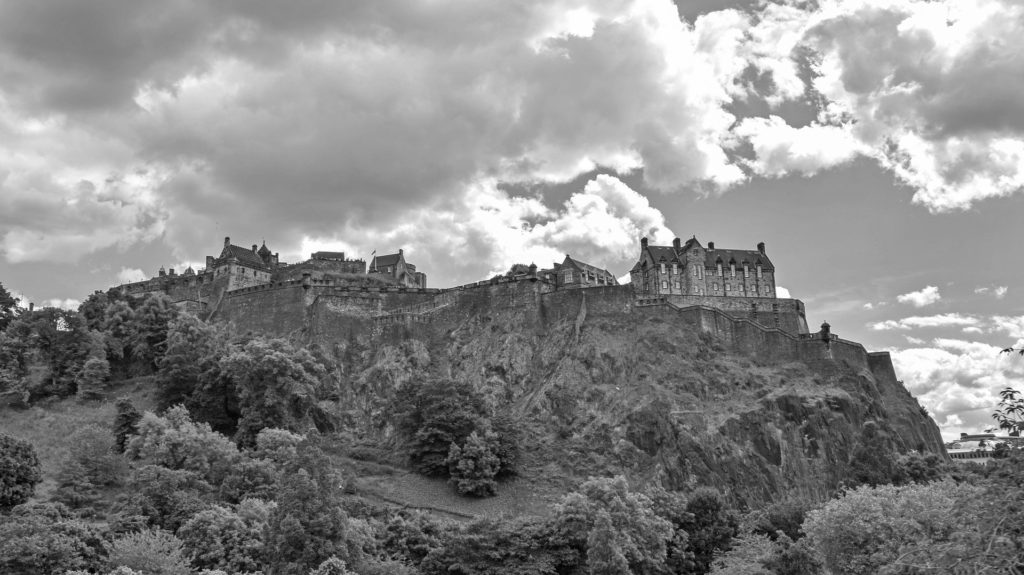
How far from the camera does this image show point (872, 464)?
64.8m

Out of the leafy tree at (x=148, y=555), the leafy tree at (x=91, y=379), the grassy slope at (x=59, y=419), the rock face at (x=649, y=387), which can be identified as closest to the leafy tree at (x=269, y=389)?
the rock face at (x=649, y=387)

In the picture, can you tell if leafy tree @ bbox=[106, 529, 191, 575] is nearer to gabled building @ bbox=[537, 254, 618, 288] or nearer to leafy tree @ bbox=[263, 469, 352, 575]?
leafy tree @ bbox=[263, 469, 352, 575]

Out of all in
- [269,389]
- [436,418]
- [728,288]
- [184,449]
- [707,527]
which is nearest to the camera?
[707,527]

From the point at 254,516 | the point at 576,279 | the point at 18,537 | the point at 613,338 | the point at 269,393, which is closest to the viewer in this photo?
the point at 18,537

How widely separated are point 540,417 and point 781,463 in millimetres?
18824

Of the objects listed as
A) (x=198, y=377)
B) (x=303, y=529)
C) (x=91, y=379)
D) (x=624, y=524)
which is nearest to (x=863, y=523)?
(x=624, y=524)

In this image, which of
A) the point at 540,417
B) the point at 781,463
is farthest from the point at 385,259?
the point at 781,463

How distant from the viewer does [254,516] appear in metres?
46.2

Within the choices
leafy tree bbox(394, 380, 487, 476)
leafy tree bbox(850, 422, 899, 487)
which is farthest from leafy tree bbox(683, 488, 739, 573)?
leafy tree bbox(394, 380, 487, 476)

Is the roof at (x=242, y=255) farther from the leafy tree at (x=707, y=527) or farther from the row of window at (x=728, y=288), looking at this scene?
the leafy tree at (x=707, y=527)

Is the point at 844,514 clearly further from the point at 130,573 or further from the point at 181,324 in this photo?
the point at 181,324

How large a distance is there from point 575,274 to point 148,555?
194ft

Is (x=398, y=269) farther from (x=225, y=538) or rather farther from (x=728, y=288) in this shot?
(x=225, y=538)

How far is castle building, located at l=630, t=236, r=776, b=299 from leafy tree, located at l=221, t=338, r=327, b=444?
3930 centimetres
